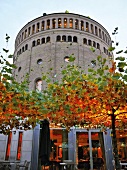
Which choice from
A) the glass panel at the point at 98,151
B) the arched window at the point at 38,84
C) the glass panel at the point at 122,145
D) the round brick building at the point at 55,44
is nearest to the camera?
the glass panel at the point at 98,151

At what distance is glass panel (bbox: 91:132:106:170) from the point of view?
11.7m

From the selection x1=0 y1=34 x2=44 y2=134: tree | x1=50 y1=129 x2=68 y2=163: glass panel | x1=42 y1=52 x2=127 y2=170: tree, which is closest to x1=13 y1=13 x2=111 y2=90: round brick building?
x1=50 y1=129 x2=68 y2=163: glass panel

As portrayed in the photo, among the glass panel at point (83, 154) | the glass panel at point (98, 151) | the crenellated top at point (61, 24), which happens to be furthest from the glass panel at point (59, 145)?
the crenellated top at point (61, 24)

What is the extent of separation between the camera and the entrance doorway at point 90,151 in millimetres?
11688

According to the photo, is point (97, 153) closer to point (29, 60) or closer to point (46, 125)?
point (46, 125)

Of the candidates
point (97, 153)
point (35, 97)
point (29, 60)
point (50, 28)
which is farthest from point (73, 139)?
point (50, 28)

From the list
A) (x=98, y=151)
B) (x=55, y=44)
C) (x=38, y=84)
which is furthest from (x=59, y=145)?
(x=55, y=44)

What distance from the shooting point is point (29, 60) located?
83.0 ft

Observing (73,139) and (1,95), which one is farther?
(73,139)

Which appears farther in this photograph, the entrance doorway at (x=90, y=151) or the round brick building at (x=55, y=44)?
the round brick building at (x=55, y=44)

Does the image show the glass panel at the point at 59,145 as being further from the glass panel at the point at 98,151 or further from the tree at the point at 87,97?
the tree at the point at 87,97

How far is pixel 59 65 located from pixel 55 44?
11.6ft

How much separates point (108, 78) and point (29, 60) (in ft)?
65.6

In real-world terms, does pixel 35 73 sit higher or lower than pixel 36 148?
higher
